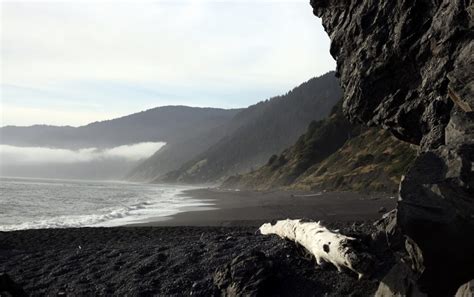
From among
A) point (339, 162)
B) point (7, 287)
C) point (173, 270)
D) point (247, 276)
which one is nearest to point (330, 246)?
point (247, 276)

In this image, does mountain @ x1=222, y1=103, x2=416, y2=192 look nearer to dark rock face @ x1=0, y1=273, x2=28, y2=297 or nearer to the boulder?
the boulder

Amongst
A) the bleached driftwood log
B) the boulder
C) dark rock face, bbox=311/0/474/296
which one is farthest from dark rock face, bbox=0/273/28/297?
dark rock face, bbox=311/0/474/296

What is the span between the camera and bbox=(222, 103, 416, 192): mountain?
48.8m

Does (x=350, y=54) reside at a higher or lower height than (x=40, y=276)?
higher

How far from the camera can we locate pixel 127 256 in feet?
42.0

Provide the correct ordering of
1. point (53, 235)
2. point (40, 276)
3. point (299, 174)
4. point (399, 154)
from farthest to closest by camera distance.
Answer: point (299, 174) < point (399, 154) < point (53, 235) < point (40, 276)

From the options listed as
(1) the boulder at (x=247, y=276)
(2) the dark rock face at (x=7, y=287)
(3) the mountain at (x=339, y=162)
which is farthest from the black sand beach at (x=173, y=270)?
(3) the mountain at (x=339, y=162)

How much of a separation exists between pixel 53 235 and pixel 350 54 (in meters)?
16.2

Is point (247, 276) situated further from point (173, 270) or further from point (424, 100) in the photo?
point (424, 100)

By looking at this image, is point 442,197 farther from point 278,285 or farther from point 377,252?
point 278,285

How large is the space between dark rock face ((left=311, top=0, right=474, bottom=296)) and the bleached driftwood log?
1.77m

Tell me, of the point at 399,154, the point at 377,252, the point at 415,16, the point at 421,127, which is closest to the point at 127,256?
the point at 377,252

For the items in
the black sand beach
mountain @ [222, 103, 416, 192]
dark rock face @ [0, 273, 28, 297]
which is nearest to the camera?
dark rock face @ [0, 273, 28, 297]

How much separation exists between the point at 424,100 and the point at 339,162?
190 ft
